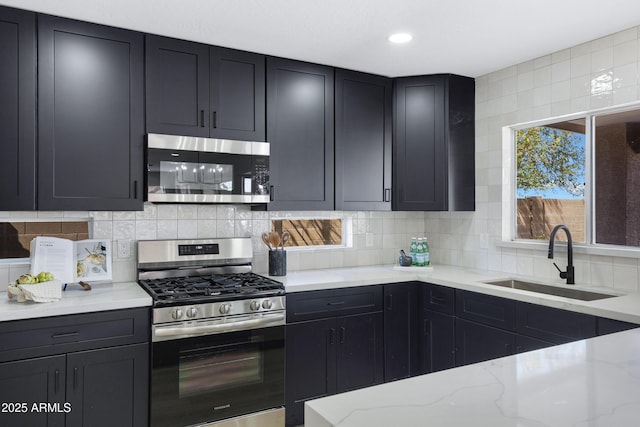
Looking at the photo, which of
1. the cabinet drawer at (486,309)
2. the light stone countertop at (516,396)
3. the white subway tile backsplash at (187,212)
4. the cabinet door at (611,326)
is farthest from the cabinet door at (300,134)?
the light stone countertop at (516,396)

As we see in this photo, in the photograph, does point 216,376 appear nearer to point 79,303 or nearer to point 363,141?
point 79,303

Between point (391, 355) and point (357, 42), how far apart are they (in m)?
2.08

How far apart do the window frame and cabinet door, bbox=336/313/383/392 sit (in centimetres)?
118

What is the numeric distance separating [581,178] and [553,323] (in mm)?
1119

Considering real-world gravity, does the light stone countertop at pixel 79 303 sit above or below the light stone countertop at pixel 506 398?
below

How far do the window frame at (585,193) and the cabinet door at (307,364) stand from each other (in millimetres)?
1505

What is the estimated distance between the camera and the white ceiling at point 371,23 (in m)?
2.37

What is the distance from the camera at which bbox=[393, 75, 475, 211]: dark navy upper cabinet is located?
3.55 meters

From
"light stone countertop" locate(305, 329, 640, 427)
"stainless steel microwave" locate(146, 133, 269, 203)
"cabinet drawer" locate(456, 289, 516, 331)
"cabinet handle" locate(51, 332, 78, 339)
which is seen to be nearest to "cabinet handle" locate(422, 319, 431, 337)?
"cabinet drawer" locate(456, 289, 516, 331)

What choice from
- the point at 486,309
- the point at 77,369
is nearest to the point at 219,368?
the point at 77,369

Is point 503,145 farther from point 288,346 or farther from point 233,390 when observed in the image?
point 233,390

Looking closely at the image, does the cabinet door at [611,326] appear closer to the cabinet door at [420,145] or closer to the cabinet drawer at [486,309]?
the cabinet drawer at [486,309]

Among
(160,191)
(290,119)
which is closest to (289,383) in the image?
(160,191)

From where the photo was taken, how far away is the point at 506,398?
98 centimetres
